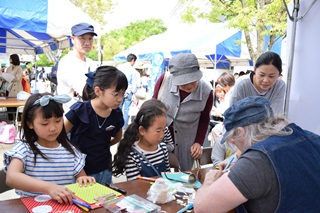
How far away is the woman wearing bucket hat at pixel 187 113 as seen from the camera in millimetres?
2502

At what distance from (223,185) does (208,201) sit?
0.10 meters

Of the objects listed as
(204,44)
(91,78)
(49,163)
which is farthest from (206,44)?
(49,163)

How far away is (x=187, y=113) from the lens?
2.53 m

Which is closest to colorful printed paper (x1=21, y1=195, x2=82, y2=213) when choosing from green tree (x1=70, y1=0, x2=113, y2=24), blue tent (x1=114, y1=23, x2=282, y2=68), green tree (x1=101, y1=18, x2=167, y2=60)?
blue tent (x1=114, y1=23, x2=282, y2=68)

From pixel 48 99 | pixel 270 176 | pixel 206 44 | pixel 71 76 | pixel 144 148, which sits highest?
pixel 206 44

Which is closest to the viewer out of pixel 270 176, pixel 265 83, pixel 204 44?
pixel 270 176

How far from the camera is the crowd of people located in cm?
109

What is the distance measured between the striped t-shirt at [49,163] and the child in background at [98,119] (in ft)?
0.76

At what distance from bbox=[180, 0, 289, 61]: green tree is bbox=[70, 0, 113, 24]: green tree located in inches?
281

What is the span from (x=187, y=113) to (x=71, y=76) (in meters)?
1.26

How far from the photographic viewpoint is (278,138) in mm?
1159

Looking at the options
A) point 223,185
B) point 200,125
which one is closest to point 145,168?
point 200,125

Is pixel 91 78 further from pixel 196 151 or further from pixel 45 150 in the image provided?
pixel 196 151

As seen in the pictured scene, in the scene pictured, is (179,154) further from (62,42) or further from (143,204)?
(62,42)
